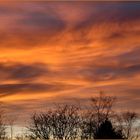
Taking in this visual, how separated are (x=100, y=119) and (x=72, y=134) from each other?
736 cm

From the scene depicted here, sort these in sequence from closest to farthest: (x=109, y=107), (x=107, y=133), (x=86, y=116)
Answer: (x=107, y=133), (x=109, y=107), (x=86, y=116)

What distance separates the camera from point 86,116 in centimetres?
9319

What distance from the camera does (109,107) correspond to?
87312 millimetres

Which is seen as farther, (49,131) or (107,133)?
(49,131)

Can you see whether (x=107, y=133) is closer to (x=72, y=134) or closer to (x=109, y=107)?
(x=109, y=107)

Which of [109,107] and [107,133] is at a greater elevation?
[109,107]

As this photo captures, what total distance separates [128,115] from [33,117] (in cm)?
1662

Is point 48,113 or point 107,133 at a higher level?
point 48,113

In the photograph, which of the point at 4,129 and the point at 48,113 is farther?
the point at 48,113

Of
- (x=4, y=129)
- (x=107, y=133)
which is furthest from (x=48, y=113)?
(x=107, y=133)

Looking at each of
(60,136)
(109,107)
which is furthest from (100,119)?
(60,136)

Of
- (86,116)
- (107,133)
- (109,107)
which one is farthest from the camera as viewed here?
(86,116)

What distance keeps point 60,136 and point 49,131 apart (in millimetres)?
2736

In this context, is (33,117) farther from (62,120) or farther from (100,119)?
(100,119)
